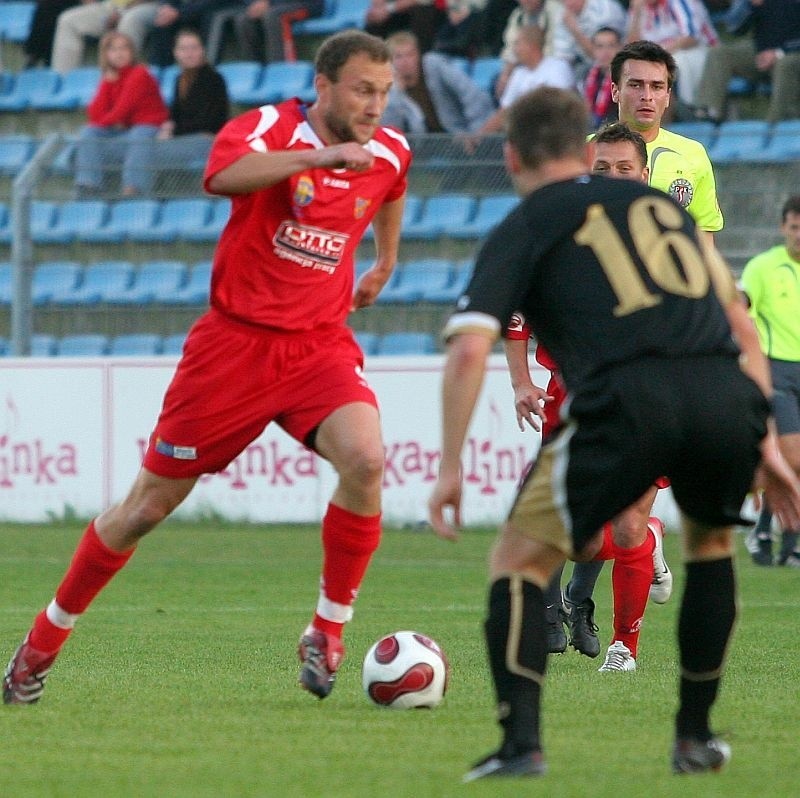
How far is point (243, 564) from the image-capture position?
11.7 m

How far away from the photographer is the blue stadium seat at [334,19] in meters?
18.8

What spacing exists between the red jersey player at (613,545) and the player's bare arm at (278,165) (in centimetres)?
131

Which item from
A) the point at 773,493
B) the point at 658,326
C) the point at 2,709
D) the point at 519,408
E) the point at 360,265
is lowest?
the point at 360,265

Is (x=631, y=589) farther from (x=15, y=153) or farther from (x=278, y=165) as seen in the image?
(x=15, y=153)

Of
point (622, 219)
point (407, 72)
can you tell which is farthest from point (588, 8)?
point (622, 219)

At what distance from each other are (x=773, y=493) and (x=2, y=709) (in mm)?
2684

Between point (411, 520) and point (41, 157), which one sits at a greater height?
point (41, 157)

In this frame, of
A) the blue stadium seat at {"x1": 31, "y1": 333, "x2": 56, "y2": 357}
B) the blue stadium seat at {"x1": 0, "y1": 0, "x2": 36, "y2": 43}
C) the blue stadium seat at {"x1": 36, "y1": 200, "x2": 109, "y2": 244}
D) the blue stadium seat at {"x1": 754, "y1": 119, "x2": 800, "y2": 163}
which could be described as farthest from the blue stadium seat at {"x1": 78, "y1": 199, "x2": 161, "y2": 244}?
the blue stadium seat at {"x1": 754, "y1": 119, "x2": 800, "y2": 163}

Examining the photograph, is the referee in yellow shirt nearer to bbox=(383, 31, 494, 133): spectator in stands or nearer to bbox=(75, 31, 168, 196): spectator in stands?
bbox=(383, 31, 494, 133): spectator in stands

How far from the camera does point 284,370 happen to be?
19.5 ft

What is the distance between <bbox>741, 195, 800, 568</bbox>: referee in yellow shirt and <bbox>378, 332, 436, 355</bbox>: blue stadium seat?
11.7 ft

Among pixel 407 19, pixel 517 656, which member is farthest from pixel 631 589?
pixel 407 19

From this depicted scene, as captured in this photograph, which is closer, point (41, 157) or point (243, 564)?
point (243, 564)

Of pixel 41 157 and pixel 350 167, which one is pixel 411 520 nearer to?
pixel 41 157
